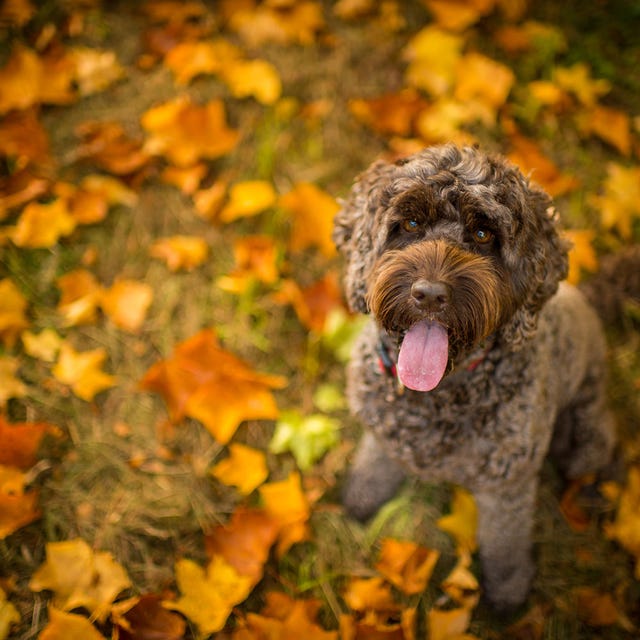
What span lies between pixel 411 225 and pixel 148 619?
209 cm

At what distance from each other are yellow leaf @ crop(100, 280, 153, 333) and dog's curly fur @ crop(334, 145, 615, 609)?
5.10 ft

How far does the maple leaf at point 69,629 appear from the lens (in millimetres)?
2451

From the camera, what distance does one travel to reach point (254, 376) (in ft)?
11.3

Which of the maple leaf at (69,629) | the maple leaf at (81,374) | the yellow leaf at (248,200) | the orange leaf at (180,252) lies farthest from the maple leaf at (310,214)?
the maple leaf at (69,629)

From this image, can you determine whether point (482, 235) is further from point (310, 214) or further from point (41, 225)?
point (41, 225)

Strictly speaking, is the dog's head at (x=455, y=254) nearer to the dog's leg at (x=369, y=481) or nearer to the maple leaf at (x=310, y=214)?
the dog's leg at (x=369, y=481)

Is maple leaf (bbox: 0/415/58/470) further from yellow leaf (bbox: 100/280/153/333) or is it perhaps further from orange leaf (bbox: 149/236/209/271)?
orange leaf (bbox: 149/236/209/271)

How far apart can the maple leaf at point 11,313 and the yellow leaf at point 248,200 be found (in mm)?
1356

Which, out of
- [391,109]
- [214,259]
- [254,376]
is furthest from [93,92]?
[254,376]

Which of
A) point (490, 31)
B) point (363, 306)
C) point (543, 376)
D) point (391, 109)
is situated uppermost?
point (490, 31)

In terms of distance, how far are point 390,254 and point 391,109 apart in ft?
8.18

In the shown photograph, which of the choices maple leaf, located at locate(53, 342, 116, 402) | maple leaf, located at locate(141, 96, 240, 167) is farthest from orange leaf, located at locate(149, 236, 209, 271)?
maple leaf, located at locate(53, 342, 116, 402)

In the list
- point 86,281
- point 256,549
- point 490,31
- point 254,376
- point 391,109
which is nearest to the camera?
point 256,549

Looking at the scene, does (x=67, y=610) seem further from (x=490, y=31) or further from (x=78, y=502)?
(x=490, y=31)
